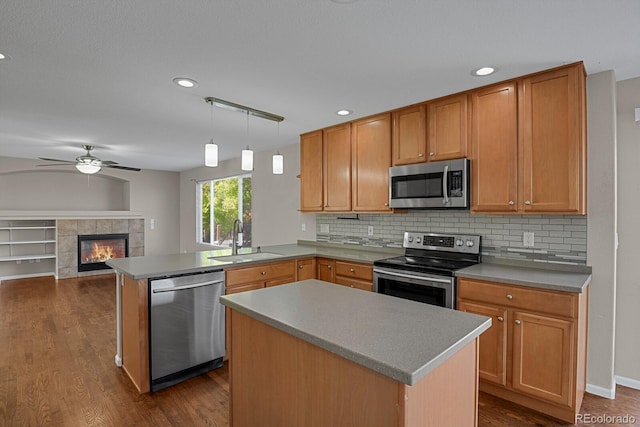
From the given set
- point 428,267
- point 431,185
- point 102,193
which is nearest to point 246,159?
point 431,185

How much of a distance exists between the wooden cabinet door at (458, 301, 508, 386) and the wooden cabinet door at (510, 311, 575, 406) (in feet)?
0.20

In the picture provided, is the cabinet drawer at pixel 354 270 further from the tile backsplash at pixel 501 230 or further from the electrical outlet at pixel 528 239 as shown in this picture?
the electrical outlet at pixel 528 239

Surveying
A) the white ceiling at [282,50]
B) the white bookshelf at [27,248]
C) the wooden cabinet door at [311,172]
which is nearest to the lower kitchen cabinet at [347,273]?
the wooden cabinet door at [311,172]

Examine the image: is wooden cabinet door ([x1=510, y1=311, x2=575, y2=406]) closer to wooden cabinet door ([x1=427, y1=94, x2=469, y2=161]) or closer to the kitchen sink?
wooden cabinet door ([x1=427, y1=94, x2=469, y2=161])

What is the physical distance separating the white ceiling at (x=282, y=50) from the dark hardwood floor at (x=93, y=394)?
2.30 meters

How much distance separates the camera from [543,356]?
217 cm

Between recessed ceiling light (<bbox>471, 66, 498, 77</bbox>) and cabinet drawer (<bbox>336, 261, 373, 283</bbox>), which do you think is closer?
recessed ceiling light (<bbox>471, 66, 498, 77</bbox>)

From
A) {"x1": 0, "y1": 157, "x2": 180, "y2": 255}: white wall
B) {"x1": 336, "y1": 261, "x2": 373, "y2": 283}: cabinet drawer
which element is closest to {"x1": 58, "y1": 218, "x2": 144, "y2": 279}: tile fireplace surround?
{"x1": 0, "y1": 157, "x2": 180, "y2": 255}: white wall

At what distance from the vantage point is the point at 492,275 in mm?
2383

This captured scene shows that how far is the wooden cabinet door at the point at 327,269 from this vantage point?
3537 millimetres

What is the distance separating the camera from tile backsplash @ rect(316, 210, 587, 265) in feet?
8.24

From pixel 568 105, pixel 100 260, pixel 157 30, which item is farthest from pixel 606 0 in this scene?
pixel 100 260

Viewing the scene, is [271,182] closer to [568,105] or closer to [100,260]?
[568,105]

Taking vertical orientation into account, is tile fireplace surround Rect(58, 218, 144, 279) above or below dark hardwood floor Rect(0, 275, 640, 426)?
above
